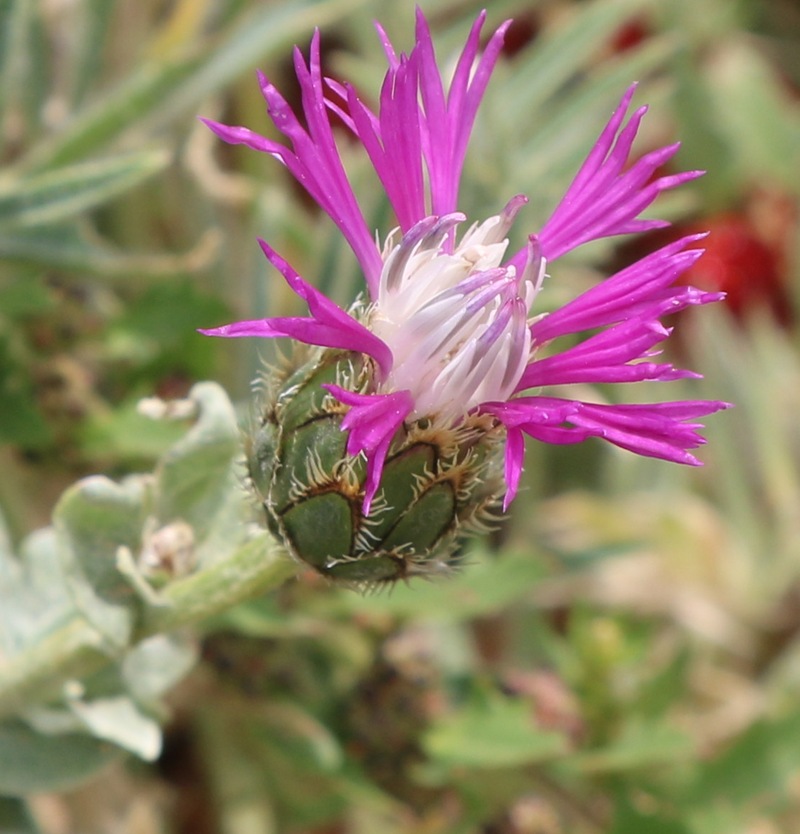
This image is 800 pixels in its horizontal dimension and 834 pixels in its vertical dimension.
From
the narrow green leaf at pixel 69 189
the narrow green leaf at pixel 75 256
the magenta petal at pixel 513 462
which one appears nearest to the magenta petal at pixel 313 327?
the magenta petal at pixel 513 462

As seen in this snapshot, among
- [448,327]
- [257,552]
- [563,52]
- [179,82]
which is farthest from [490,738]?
[563,52]

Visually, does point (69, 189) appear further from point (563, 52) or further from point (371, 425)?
point (563, 52)

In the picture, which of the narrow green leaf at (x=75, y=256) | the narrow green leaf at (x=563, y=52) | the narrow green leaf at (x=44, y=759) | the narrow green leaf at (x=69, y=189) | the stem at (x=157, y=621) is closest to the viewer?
the stem at (x=157, y=621)

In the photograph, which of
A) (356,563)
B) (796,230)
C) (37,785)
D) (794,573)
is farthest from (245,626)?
(796,230)

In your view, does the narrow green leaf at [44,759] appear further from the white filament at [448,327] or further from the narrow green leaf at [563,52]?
the narrow green leaf at [563,52]

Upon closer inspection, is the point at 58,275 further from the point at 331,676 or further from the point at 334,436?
the point at 334,436

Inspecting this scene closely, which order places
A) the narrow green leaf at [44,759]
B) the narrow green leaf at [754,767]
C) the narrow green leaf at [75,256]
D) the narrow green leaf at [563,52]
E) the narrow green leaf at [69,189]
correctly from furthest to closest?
the narrow green leaf at [563,52], the narrow green leaf at [754,767], the narrow green leaf at [75,256], the narrow green leaf at [69,189], the narrow green leaf at [44,759]
